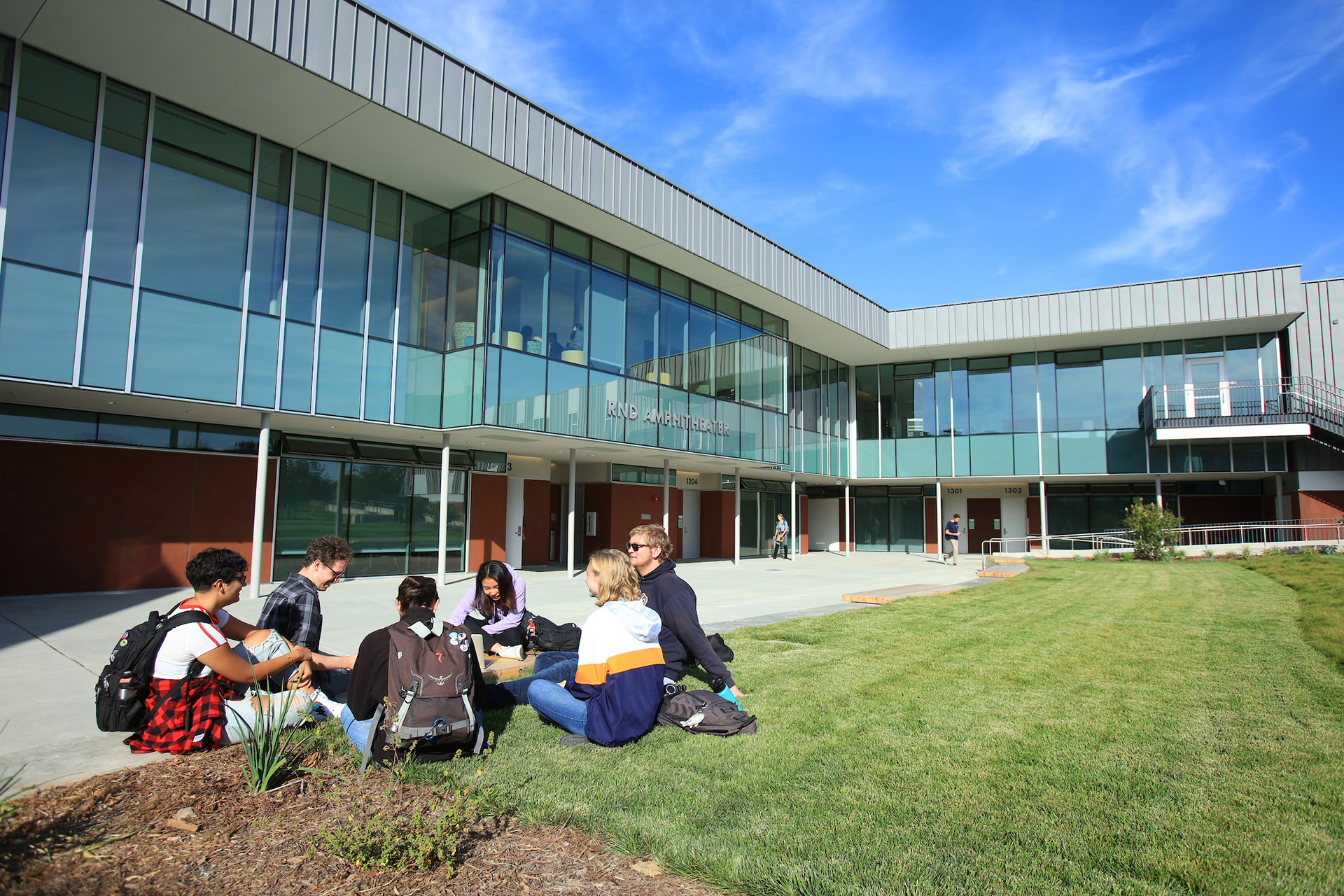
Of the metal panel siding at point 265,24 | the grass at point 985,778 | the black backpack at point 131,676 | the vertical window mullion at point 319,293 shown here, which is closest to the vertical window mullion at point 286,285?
the vertical window mullion at point 319,293

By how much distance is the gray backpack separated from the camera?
3.86 metres

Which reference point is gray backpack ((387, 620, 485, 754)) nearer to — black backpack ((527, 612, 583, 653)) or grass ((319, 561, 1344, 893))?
grass ((319, 561, 1344, 893))

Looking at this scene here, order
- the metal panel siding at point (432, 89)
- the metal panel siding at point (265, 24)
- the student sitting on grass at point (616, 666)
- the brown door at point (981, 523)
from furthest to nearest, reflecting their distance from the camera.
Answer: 1. the brown door at point (981, 523)
2. the metal panel siding at point (432, 89)
3. the metal panel siding at point (265, 24)
4. the student sitting on grass at point (616, 666)

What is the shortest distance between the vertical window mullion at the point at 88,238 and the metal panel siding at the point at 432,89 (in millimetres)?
4492

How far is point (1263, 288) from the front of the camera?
23.3 m

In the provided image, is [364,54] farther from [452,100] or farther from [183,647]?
[183,647]

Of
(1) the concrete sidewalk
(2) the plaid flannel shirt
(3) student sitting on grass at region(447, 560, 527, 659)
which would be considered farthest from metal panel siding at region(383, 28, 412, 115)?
(2) the plaid flannel shirt

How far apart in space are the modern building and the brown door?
251 inches

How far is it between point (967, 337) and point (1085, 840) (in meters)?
26.0

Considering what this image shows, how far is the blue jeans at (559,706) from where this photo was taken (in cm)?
464

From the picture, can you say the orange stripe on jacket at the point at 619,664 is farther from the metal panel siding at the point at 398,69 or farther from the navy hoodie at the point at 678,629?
the metal panel siding at the point at 398,69

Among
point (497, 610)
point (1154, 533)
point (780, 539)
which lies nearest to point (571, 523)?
point (497, 610)

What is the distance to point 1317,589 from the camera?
11805mm

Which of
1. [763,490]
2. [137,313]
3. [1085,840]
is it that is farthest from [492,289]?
[763,490]
